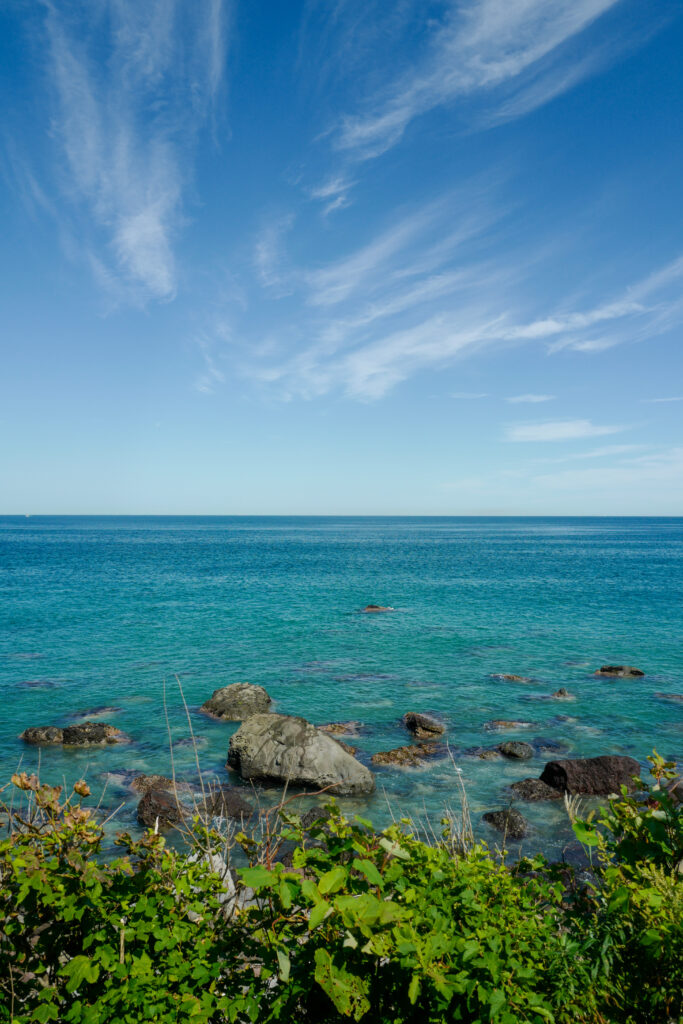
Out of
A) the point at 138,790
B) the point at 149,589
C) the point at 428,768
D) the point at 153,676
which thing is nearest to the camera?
the point at 138,790

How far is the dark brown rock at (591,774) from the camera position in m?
16.5

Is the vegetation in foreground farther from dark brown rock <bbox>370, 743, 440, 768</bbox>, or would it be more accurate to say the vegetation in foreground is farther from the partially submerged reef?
dark brown rock <bbox>370, 743, 440, 768</bbox>

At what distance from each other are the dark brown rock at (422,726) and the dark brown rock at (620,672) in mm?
11320

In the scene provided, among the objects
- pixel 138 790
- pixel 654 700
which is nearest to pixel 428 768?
pixel 138 790

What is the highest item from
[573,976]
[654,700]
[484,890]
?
[484,890]

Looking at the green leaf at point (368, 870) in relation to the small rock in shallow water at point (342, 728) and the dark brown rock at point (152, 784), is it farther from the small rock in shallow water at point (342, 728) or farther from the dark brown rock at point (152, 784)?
the small rock in shallow water at point (342, 728)

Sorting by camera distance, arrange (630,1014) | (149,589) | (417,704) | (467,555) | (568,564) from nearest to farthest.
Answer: (630,1014)
(417,704)
(149,589)
(568,564)
(467,555)

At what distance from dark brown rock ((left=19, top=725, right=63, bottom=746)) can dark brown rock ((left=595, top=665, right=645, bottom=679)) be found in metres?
23.1

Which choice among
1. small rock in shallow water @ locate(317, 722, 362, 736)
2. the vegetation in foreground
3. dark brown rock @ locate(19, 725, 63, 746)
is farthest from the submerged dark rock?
the vegetation in foreground

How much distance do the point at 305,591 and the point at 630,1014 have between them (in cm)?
5354

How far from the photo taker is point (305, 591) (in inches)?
2264

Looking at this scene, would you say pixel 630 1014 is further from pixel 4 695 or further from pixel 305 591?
pixel 305 591

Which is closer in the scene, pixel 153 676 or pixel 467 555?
pixel 153 676

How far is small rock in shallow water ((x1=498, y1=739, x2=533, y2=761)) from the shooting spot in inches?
753
